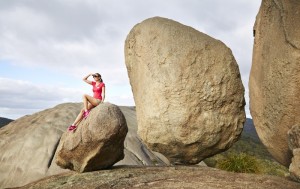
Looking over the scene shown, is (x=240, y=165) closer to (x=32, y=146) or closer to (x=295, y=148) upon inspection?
(x=295, y=148)

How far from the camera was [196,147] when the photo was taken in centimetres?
1398

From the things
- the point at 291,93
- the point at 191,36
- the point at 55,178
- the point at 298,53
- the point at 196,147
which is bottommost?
the point at 55,178

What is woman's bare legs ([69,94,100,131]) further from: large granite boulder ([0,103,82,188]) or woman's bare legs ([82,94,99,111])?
large granite boulder ([0,103,82,188])

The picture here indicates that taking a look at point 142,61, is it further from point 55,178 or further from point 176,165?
point 55,178

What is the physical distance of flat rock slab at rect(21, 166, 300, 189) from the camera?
11.2 metres

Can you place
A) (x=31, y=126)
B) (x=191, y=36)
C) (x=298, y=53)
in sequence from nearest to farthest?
1. (x=298, y=53)
2. (x=191, y=36)
3. (x=31, y=126)

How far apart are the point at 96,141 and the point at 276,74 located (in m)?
5.82

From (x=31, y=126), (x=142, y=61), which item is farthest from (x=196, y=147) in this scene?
(x=31, y=126)

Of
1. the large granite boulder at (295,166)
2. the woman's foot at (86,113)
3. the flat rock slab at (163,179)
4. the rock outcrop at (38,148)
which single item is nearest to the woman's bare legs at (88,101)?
the woman's foot at (86,113)

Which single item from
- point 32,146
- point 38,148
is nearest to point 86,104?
point 38,148

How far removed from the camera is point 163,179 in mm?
11859

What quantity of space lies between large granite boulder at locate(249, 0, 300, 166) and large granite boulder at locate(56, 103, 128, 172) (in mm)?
4511

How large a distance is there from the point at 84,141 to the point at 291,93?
6421 millimetres

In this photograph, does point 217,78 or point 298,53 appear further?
point 217,78
